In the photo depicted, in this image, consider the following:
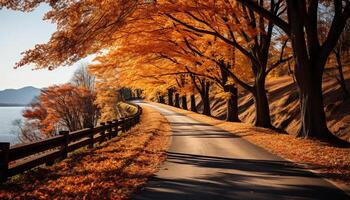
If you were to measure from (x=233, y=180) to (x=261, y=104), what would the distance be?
1534cm

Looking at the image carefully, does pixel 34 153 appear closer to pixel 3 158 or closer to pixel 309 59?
pixel 3 158

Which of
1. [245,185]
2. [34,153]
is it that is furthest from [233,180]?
[34,153]

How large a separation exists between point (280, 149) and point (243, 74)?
14742mm

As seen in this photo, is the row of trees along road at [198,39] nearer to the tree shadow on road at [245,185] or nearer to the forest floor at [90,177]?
the forest floor at [90,177]

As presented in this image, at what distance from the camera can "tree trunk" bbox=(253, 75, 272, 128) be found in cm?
2300

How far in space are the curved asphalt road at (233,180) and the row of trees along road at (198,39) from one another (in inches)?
201

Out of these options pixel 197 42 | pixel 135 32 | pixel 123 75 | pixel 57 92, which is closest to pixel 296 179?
pixel 135 32

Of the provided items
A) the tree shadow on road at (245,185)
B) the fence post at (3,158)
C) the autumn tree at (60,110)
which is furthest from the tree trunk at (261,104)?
the autumn tree at (60,110)

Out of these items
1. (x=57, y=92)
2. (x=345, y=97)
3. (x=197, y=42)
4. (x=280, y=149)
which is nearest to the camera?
(x=280, y=149)

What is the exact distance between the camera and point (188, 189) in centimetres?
770

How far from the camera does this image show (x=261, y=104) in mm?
23219

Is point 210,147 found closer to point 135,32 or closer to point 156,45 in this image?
point 135,32

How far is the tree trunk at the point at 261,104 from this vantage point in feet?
75.5

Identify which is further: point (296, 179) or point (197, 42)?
point (197, 42)
